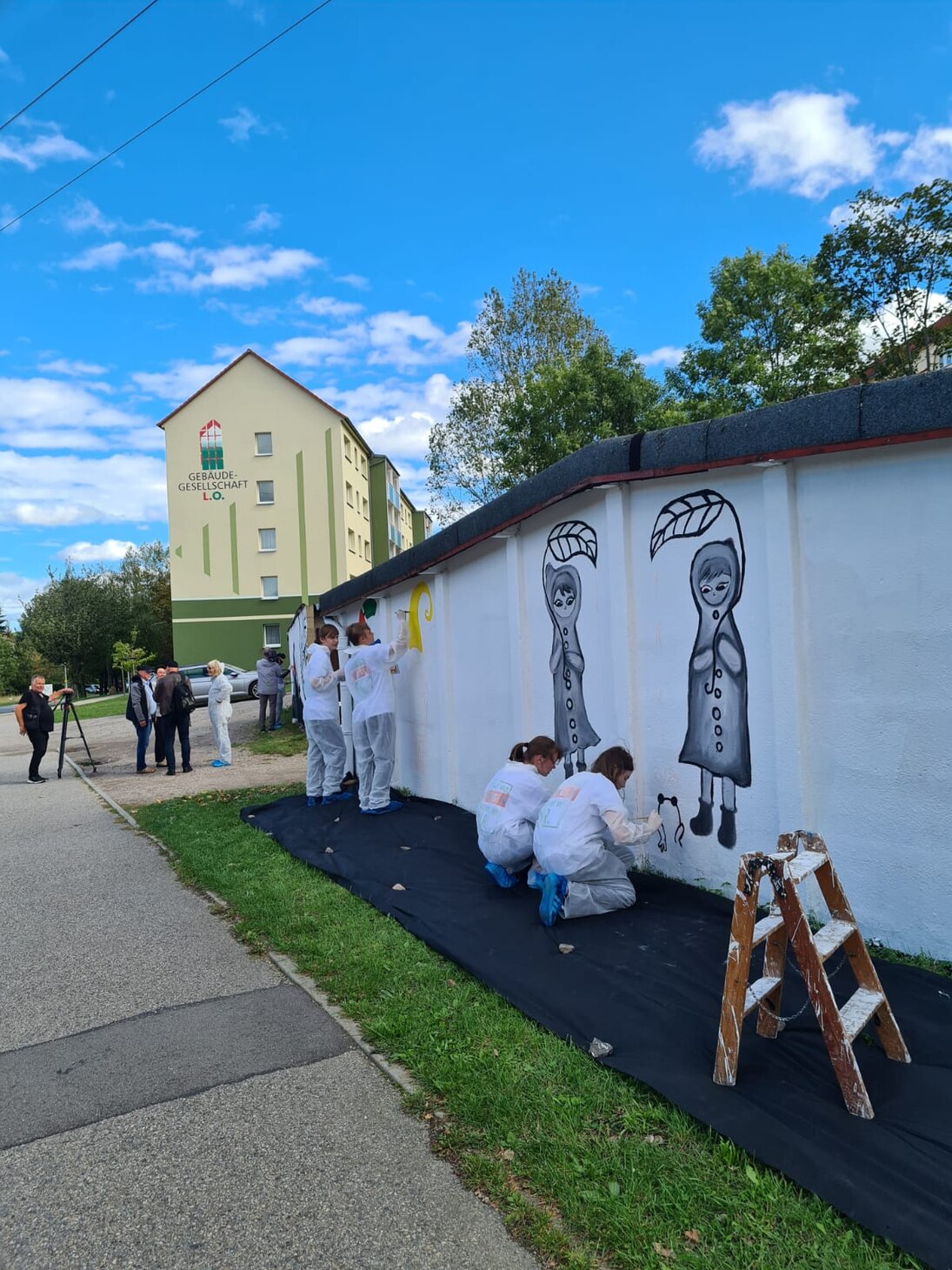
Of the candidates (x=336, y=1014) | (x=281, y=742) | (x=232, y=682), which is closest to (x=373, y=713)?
(x=336, y=1014)

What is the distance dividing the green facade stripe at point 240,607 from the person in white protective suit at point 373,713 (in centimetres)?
3033

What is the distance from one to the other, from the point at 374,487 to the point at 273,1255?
4676 cm

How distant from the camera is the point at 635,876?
5.75 m

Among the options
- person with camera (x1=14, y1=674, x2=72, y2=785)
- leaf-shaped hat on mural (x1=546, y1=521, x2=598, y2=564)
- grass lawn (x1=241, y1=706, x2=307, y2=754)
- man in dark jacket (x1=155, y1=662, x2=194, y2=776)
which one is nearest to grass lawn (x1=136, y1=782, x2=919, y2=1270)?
leaf-shaped hat on mural (x1=546, y1=521, x2=598, y2=564)

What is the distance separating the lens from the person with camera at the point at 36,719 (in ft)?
44.2

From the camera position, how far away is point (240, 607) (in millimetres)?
38656

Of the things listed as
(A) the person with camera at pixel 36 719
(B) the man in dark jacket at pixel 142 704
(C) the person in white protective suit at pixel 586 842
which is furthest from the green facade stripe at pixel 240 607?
(C) the person in white protective suit at pixel 586 842

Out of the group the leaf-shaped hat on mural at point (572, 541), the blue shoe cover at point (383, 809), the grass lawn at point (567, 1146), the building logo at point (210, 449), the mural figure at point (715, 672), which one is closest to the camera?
the grass lawn at point (567, 1146)

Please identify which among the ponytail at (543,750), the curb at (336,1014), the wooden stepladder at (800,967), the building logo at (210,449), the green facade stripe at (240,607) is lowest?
the curb at (336,1014)

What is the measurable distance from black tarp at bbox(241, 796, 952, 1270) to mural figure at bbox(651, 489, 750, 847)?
0.65 metres

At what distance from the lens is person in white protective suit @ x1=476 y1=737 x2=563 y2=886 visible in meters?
5.68

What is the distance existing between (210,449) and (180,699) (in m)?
27.7

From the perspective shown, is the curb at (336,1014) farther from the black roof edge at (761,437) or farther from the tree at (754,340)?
the tree at (754,340)

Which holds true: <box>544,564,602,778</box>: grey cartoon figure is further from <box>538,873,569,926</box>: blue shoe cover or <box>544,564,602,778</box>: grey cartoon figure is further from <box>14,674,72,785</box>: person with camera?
<box>14,674,72,785</box>: person with camera
